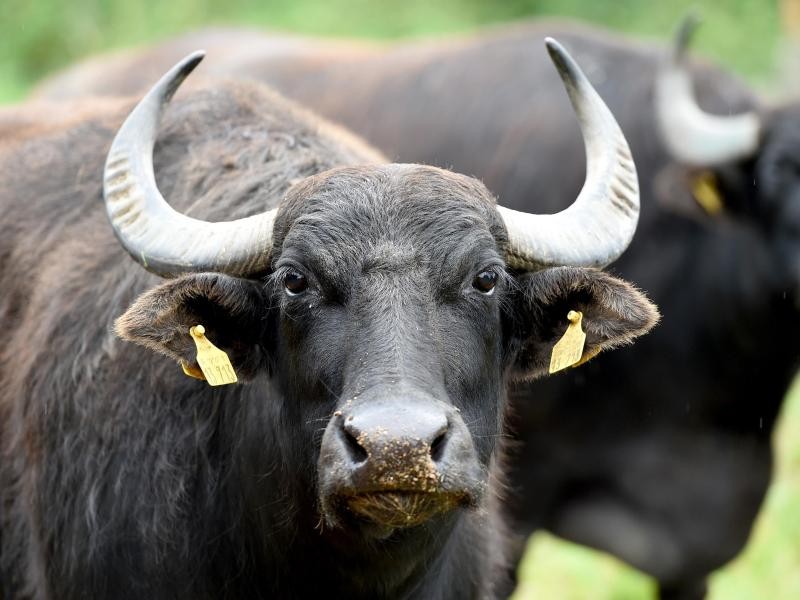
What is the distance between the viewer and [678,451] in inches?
359

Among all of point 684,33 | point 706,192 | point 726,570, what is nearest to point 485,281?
point 706,192

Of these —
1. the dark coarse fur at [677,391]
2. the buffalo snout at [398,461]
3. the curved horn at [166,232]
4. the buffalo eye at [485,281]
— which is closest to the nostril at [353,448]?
the buffalo snout at [398,461]

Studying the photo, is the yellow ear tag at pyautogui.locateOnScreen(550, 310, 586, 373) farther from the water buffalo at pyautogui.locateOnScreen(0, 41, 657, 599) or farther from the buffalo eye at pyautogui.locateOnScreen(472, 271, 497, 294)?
the buffalo eye at pyautogui.locateOnScreen(472, 271, 497, 294)

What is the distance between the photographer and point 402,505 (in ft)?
13.5

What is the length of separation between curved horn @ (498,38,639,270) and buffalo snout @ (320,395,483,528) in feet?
3.05

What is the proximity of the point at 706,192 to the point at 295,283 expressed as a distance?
5000mm

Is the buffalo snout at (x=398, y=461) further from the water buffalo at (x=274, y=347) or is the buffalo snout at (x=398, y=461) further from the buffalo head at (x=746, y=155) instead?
the buffalo head at (x=746, y=155)

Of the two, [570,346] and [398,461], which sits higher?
[398,461]

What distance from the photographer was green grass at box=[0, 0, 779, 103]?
21.3 m

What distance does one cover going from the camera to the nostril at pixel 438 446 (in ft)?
13.2

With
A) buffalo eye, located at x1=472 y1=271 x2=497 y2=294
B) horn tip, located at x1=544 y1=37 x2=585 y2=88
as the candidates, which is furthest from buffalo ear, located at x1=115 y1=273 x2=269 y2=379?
horn tip, located at x1=544 y1=37 x2=585 y2=88

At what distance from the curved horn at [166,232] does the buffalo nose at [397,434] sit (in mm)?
987

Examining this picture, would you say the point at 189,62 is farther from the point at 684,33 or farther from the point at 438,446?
the point at 684,33

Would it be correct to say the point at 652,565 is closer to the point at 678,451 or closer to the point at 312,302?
the point at 678,451
